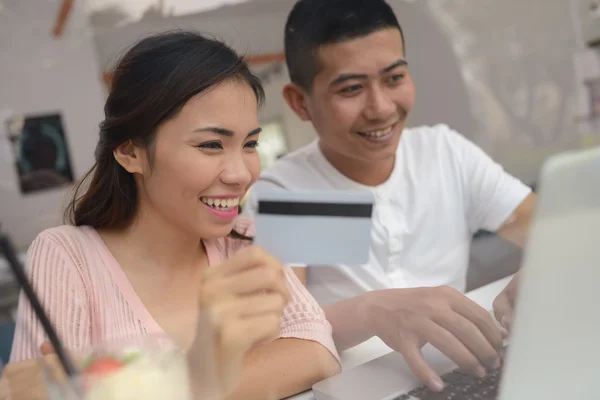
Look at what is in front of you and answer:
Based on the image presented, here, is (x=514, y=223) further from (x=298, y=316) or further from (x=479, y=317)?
(x=298, y=316)

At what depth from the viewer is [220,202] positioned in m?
0.58

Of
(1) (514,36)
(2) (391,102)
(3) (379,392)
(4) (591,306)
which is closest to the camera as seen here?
(4) (591,306)

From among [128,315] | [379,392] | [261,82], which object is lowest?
[379,392]

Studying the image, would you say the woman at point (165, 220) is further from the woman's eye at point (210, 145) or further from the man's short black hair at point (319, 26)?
the man's short black hair at point (319, 26)

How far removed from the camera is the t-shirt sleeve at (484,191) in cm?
83

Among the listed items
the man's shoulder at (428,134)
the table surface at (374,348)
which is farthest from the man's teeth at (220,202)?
the man's shoulder at (428,134)

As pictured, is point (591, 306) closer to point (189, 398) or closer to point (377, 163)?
point (189, 398)

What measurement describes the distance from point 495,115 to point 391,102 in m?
0.40

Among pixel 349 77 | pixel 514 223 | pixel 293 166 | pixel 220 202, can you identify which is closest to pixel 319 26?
pixel 349 77

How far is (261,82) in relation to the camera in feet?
2.19

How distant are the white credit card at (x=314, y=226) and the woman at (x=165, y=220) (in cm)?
3

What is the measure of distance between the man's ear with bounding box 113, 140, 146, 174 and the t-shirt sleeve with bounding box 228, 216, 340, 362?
126 millimetres

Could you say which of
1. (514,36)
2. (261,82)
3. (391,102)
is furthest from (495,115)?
(261,82)

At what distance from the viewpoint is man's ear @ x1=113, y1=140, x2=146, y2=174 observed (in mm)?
580
